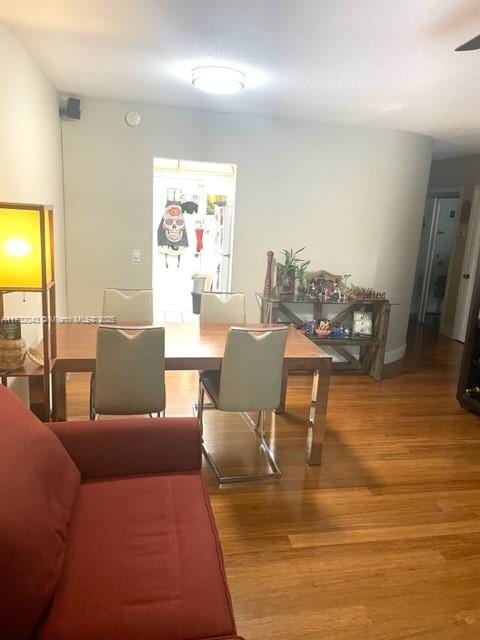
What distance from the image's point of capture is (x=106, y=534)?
1582 millimetres

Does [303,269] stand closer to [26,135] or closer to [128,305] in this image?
[128,305]

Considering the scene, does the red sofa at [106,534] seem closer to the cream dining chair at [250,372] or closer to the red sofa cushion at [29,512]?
the red sofa cushion at [29,512]

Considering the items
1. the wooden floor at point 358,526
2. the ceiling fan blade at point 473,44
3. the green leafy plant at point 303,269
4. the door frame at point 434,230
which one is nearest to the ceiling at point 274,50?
the ceiling fan blade at point 473,44

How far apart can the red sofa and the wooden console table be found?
2491 millimetres

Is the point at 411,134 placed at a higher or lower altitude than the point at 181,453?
higher

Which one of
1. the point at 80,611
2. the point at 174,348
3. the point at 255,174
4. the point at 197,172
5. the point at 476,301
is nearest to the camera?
the point at 80,611

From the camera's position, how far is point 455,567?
2166 millimetres

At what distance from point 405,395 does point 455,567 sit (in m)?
2.29

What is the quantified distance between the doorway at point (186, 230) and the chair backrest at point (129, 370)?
274 centimetres

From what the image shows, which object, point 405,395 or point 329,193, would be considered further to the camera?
point 329,193

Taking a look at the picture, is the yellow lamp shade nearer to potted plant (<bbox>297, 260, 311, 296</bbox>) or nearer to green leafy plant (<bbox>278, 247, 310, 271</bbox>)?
green leafy plant (<bbox>278, 247, 310, 271</bbox>)

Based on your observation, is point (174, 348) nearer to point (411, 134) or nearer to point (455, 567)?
point (455, 567)

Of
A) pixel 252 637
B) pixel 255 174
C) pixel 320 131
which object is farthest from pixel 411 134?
pixel 252 637

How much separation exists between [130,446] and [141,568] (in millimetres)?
628
